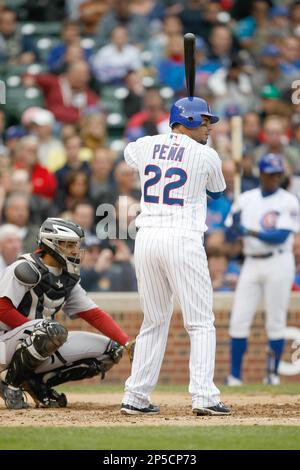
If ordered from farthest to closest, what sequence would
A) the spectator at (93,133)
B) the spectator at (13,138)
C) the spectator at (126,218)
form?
the spectator at (93,133) < the spectator at (13,138) < the spectator at (126,218)

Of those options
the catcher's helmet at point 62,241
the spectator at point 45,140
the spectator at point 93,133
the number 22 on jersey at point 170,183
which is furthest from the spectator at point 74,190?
the number 22 on jersey at point 170,183

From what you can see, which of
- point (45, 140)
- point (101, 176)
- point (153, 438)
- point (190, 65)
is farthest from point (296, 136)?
point (153, 438)

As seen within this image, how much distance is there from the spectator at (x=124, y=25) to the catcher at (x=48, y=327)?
28.9 feet

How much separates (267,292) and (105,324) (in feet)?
11.5

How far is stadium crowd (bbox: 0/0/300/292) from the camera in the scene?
40.9 ft

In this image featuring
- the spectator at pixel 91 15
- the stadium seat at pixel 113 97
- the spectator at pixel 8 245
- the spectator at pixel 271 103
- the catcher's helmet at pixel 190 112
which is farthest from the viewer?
the spectator at pixel 91 15

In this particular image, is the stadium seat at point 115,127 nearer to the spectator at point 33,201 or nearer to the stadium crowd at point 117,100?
the stadium crowd at point 117,100

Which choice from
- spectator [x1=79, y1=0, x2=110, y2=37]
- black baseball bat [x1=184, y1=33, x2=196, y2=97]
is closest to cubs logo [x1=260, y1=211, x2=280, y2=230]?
black baseball bat [x1=184, y1=33, x2=196, y2=97]

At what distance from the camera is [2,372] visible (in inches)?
311

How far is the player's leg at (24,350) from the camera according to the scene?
747 centimetres

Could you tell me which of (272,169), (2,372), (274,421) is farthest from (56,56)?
(274,421)

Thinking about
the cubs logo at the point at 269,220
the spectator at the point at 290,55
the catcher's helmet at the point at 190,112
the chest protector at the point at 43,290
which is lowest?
the chest protector at the point at 43,290

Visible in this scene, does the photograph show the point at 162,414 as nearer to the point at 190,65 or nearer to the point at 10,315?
the point at 10,315

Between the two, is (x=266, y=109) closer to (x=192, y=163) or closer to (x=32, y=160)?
(x=32, y=160)
